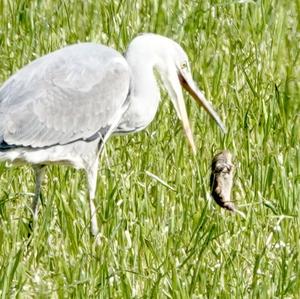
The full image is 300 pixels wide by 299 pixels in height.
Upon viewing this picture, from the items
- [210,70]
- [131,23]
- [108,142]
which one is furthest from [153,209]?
[131,23]

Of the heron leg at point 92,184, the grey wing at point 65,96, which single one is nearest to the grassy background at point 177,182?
the heron leg at point 92,184

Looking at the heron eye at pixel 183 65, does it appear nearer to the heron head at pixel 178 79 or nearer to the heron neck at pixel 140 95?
the heron head at pixel 178 79

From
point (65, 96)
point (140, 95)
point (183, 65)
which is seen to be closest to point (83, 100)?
point (65, 96)

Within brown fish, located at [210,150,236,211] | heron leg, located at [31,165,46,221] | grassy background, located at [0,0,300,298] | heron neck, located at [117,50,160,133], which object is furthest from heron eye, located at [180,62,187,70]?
heron leg, located at [31,165,46,221]

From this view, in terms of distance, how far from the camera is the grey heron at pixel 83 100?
248 inches

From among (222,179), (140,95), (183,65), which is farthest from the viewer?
(183,65)

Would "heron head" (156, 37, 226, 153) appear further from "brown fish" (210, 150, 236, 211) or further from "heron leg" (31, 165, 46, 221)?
"heron leg" (31, 165, 46, 221)

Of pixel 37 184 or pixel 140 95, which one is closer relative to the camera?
pixel 37 184

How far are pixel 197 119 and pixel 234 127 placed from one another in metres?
0.25

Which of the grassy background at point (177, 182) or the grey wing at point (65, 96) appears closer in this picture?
the grassy background at point (177, 182)

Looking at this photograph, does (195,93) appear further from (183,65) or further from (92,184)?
(92,184)

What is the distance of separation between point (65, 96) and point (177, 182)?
23.5 inches

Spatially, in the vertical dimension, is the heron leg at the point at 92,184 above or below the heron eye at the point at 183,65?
below

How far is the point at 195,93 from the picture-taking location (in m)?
6.84
